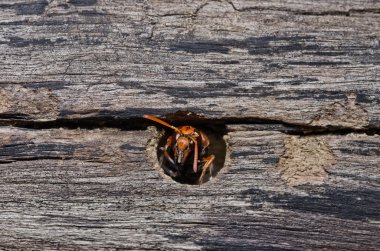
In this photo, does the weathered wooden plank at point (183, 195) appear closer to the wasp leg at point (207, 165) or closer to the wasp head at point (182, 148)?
the wasp head at point (182, 148)

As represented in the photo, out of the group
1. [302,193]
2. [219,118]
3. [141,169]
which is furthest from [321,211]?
[141,169]

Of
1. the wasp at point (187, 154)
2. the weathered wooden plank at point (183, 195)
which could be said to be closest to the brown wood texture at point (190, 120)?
the weathered wooden plank at point (183, 195)

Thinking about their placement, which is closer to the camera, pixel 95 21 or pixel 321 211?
pixel 321 211

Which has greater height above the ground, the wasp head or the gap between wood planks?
the gap between wood planks

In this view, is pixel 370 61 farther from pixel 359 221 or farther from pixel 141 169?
pixel 141 169

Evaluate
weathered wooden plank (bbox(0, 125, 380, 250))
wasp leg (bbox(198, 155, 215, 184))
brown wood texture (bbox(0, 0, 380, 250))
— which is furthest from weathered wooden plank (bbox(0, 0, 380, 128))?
wasp leg (bbox(198, 155, 215, 184))

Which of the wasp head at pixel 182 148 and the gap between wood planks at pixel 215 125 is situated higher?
the gap between wood planks at pixel 215 125

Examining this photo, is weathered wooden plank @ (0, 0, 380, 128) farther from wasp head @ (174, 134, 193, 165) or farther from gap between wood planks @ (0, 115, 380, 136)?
wasp head @ (174, 134, 193, 165)
